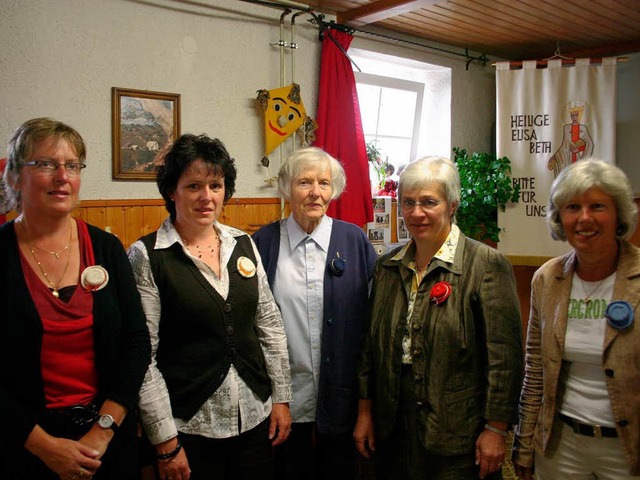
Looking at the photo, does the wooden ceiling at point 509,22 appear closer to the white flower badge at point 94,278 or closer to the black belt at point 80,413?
the white flower badge at point 94,278

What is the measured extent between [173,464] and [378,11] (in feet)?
9.54

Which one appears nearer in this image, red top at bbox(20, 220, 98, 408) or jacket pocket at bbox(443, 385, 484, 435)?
red top at bbox(20, 220, 98, 408)

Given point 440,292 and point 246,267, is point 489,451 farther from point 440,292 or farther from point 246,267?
point 246,267

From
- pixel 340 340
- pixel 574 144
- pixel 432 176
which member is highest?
pixel 574 144

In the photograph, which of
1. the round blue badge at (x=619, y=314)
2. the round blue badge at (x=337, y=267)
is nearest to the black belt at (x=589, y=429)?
the round blue badge at (x=619, y=314)

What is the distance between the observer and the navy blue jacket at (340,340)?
214 centimetres

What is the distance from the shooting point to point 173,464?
1751 mm

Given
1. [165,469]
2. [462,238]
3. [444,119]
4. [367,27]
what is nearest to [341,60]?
[367,27]

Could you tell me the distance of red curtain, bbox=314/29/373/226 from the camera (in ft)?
12.6

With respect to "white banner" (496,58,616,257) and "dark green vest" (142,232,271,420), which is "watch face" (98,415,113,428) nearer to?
"dark green vest" (142,232,271,420)

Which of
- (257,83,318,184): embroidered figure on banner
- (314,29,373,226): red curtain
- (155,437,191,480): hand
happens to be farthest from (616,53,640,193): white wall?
(155,437,191,480): hand

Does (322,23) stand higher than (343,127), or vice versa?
(322,23)

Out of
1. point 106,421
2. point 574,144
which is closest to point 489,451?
point 106,421

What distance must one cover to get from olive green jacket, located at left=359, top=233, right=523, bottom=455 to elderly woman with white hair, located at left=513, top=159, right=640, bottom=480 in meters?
0.11
